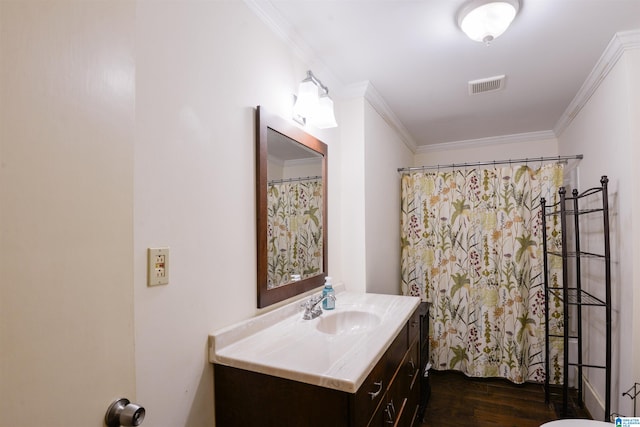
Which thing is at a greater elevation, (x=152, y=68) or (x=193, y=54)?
(x=193, y=54)

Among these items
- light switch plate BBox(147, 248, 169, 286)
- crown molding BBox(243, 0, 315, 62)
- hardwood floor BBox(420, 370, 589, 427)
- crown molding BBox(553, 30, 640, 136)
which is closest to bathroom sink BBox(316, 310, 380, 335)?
light switch plate BBox(147, 248, 169, 286)

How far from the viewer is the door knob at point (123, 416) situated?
2.17 feet

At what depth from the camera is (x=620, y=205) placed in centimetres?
187

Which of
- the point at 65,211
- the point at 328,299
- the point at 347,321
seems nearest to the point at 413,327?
the point at 347,321

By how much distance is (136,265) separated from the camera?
0.94 meters

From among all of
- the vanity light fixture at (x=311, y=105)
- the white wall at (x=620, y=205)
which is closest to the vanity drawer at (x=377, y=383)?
the vanity light fixture at (x=311, y=105)

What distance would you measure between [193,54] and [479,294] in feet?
9.08

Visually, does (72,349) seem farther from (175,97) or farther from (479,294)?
(479,294)

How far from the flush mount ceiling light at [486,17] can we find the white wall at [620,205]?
0.84m

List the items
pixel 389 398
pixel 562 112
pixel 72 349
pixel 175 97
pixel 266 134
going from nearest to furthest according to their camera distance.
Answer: pixel 72 349 < pixel 175 97 < pixel 389 398 < pixel 266 134 < pixel 562 112

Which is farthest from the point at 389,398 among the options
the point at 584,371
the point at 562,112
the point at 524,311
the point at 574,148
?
the point at 562,112

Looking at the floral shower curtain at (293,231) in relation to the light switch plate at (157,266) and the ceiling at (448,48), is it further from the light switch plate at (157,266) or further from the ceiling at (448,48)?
the ceiling at (448,48)

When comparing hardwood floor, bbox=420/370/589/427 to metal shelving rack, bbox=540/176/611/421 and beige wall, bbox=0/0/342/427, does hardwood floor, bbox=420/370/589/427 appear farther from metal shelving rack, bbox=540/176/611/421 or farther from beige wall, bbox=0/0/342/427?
beige wall, bbox=0/0/342/427

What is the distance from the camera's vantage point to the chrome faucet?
1.62m
